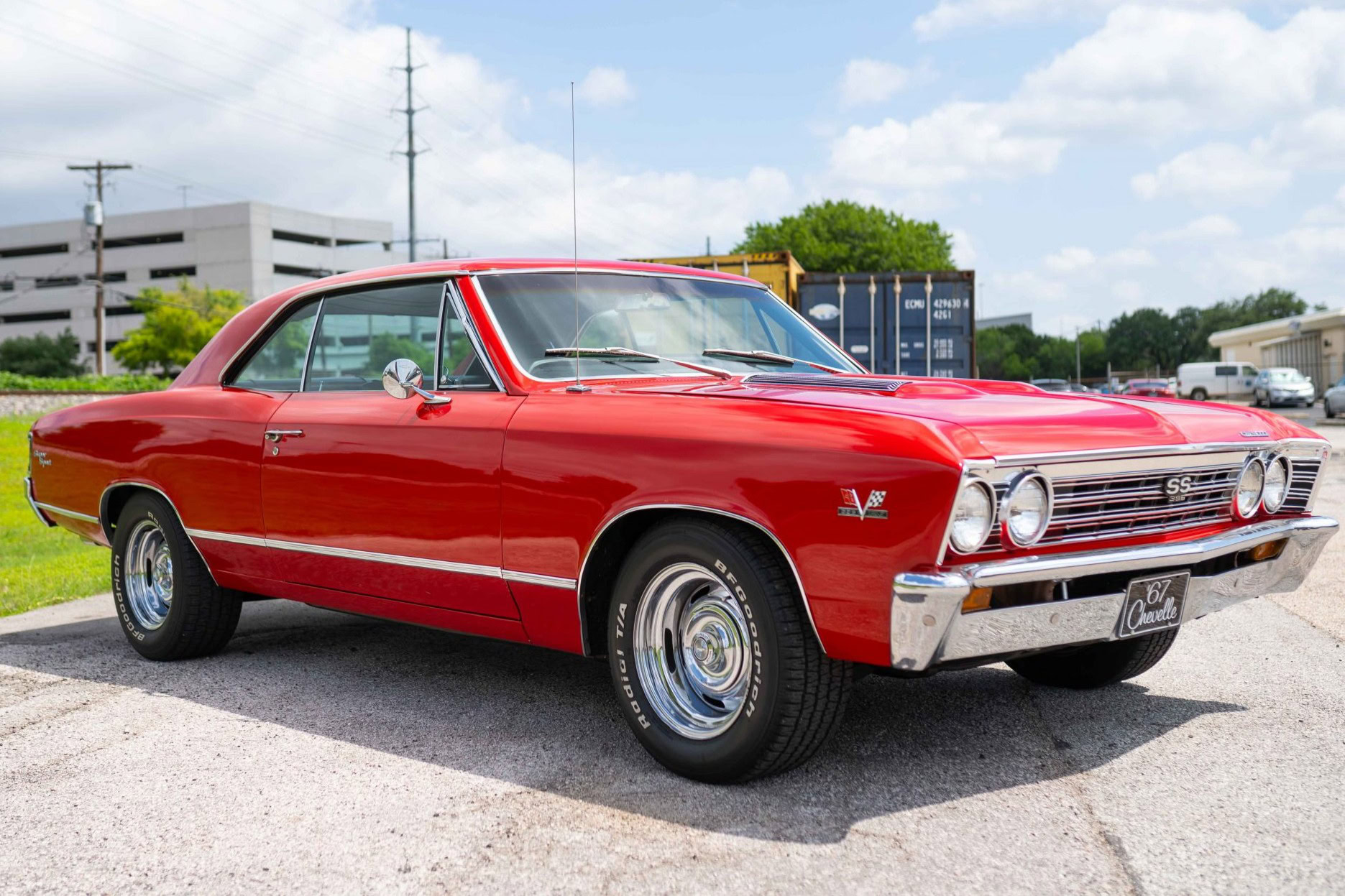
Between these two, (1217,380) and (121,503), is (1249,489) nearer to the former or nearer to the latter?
(121,503)

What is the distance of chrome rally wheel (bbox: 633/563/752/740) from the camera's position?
3.51m

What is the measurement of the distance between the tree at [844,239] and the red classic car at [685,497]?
53.0 metres

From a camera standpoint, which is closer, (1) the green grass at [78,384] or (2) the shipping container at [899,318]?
(2) the shipping container at [899,318]

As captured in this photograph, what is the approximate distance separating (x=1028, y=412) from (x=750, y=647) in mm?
1022

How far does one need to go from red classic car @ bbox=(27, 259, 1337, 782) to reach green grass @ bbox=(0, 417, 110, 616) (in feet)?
8.40

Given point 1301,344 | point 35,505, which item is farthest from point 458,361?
point 1301,344

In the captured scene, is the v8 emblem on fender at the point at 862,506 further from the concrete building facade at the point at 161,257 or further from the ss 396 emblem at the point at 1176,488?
the concrete building facade at the point at 161,257

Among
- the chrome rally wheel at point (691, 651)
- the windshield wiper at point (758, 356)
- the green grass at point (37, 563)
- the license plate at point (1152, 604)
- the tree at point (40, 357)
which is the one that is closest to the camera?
the license plate at point (1152, 604)

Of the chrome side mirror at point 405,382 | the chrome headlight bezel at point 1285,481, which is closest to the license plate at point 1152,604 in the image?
the chrome headlight bezel at point 1285,481

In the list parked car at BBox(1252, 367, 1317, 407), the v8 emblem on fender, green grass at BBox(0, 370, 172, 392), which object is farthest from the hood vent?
parked car at BBox(1252, 367, 1317, 407)

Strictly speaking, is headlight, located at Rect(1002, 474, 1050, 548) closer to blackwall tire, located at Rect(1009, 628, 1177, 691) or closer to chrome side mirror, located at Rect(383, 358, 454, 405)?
blackwall tire, located at Rect(1009, 628, 1177, 691)

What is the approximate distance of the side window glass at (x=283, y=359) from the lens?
5.07 metres

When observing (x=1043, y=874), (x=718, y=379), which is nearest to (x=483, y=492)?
(x=718, y=379)

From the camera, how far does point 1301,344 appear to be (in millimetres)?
59625
